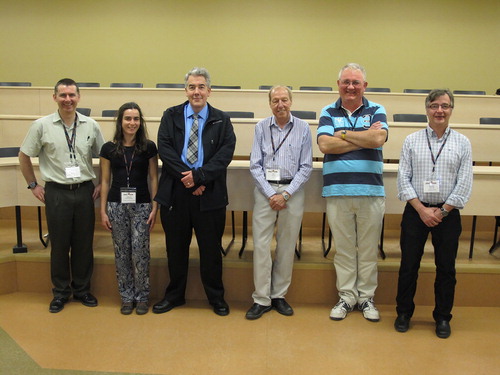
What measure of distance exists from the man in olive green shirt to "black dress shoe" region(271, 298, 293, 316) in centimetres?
121

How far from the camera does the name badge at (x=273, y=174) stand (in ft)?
9.02

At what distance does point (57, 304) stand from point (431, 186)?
2442mm

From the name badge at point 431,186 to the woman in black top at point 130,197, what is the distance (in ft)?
5.35

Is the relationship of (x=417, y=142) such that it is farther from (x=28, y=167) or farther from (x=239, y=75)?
(x=239, y=75)

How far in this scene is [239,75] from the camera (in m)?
9.25

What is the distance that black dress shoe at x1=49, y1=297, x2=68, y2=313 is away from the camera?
2904 millimetres

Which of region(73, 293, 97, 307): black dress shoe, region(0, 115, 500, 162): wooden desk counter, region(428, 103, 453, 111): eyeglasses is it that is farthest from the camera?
region(0, 115, 500, 162): wooden desk counter

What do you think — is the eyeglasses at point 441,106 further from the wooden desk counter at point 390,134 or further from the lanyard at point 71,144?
the lanyard at point 71,144

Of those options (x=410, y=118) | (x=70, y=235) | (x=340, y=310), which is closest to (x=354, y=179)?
(x=340, y=310)

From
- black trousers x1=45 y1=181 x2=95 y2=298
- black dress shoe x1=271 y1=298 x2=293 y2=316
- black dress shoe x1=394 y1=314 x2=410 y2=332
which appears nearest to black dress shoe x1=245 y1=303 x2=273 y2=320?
black dress shoe x1=271 y1=298 x2=293 y2=316

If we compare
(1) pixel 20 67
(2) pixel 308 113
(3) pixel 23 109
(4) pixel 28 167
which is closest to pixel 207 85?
(4) pixel 28 167

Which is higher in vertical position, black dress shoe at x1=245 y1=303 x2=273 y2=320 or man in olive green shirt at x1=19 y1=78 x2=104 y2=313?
man in olive green shirt at x1=19 y1=78 x2=104 y2=313

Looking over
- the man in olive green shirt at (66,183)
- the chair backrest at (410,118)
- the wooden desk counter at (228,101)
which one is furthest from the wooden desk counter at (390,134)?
the man in olive green shirt at (66,183)

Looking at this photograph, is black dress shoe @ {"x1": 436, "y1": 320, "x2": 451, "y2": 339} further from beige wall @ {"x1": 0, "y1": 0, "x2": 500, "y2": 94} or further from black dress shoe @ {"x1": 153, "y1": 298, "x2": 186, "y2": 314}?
beige wall @ {"x1": 0, "y1": 0, "x2": 500, "y2": 94}
